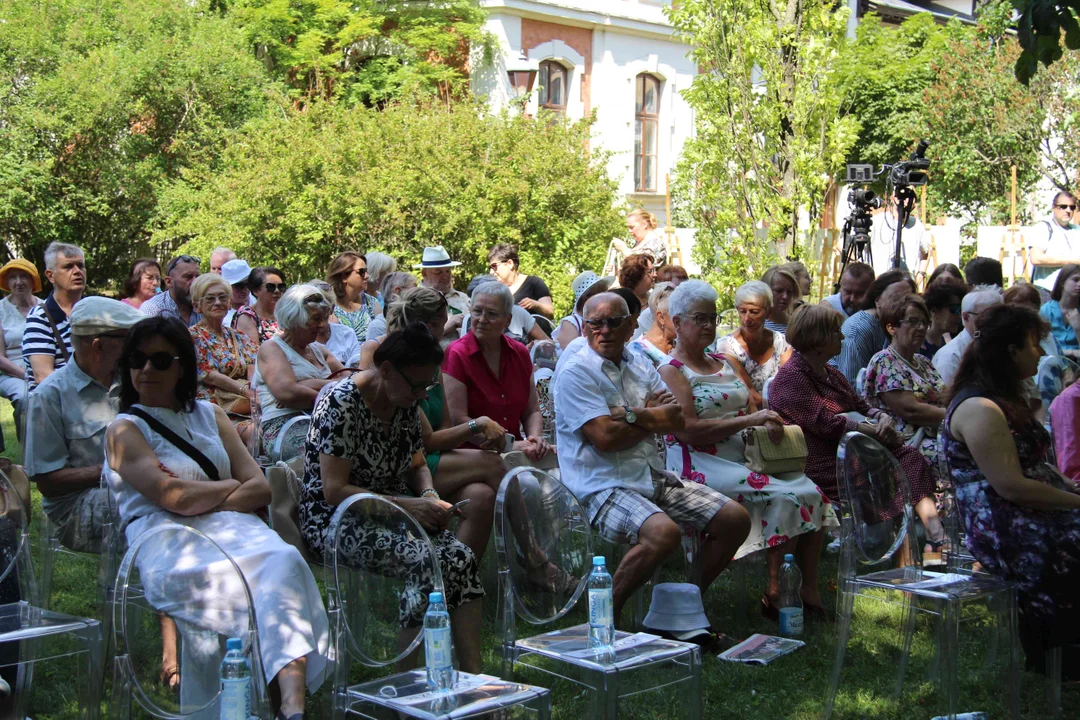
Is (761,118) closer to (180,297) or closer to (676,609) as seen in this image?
(180,297)

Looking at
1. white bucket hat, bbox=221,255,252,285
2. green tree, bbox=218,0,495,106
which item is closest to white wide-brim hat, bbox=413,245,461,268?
white bucket hat, bbox=221,255,252,285

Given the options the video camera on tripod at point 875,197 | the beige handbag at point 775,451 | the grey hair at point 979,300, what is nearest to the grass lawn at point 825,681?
the beige handbag at point 775,451

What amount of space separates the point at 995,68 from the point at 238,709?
26443 mm

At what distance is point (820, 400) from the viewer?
5820 mm

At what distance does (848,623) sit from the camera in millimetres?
4414

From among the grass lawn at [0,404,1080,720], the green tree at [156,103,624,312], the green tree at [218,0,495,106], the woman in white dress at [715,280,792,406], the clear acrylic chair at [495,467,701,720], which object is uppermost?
the green tree at [218,0,495,106]

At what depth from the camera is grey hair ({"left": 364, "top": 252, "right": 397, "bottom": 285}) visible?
29.2 feet

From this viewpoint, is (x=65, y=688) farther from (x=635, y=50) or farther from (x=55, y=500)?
(x=635, y=50)

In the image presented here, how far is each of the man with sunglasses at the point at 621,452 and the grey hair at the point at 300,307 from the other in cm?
149

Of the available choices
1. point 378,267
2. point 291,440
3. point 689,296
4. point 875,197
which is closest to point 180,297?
point 378,267

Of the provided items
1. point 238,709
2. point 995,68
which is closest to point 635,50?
point 995,68

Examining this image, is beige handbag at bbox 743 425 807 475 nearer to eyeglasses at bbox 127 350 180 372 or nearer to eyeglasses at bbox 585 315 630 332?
eyeglasses at bbox 585 315 630 332

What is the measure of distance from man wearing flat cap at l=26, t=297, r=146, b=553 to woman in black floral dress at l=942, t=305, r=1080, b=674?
3249mm

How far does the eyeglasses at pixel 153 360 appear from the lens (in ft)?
13.1
